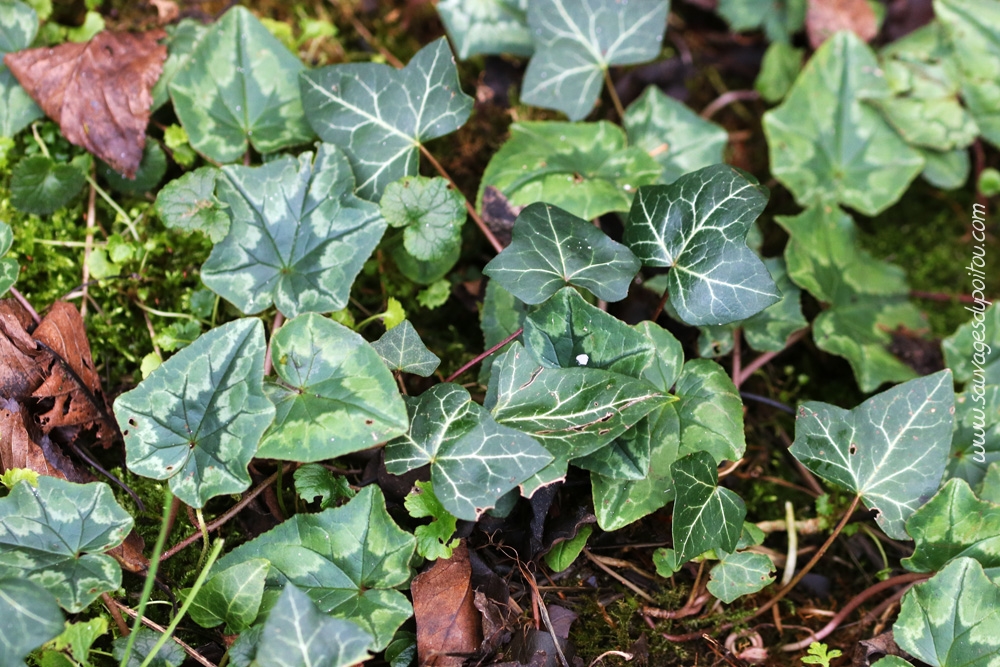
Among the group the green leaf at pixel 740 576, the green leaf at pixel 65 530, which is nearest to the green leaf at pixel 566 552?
the green leaf at pixel 740 576

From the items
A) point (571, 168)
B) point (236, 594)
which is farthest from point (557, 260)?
point (236, 594)

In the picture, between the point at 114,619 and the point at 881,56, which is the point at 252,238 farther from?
the point at 881,56

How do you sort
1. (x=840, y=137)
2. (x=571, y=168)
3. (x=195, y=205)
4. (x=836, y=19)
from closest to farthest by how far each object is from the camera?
(x=195, y=205) < (x=571, y=168) < (x=840, y=137) < (x=836, y=19)

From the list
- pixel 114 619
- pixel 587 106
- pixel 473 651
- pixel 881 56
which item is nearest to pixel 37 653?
pixel 114 619

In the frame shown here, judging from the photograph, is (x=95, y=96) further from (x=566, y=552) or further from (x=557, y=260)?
(x=566, y=552)

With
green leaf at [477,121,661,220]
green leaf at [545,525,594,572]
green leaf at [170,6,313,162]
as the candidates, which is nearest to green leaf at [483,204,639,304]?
green leaf at [477,121,661,220]

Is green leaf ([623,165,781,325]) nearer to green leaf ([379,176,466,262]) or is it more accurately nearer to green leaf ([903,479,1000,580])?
green leaf ([379,176,466,262])
